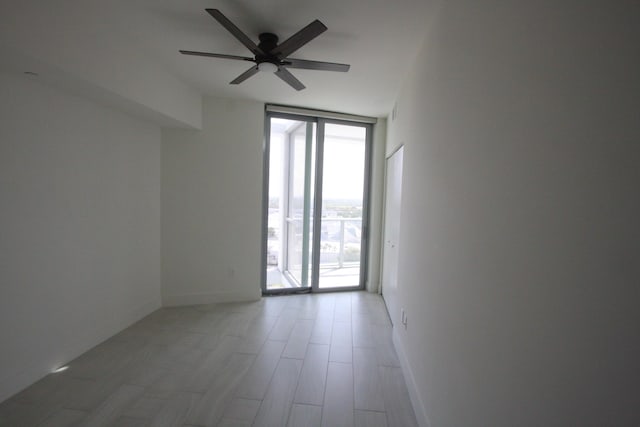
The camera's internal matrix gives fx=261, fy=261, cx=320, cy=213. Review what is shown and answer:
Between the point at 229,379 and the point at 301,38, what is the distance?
2593mm

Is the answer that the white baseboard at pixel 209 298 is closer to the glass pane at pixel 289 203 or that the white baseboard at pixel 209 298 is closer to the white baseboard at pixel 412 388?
the glass pane at pixel 289 203

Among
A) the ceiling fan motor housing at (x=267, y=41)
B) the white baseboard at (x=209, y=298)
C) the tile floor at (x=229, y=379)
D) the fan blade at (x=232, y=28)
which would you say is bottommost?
the tile floor at (x=229, y=379)

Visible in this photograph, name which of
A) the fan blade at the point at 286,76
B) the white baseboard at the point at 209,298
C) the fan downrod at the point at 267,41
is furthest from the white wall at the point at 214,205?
the fan downrod at the point at 267,41

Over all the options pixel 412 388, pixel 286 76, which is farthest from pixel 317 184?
pixel 412 388

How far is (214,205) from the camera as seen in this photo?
11.5 feet

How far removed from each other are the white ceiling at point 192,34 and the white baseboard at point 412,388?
257 cm

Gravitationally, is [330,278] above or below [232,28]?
below

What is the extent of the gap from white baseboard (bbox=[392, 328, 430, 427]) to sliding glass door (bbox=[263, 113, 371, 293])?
1.88 metres

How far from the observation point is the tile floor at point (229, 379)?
1734mm

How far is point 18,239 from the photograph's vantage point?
185 centimetres

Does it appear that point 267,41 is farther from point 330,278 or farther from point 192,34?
point 330,278

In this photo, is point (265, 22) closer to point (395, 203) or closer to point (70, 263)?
point (395, 203)

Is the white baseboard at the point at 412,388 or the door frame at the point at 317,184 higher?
the door frame at the point at 317,184

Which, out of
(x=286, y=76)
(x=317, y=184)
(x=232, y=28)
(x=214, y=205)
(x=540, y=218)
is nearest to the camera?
(x=540, y=218)
